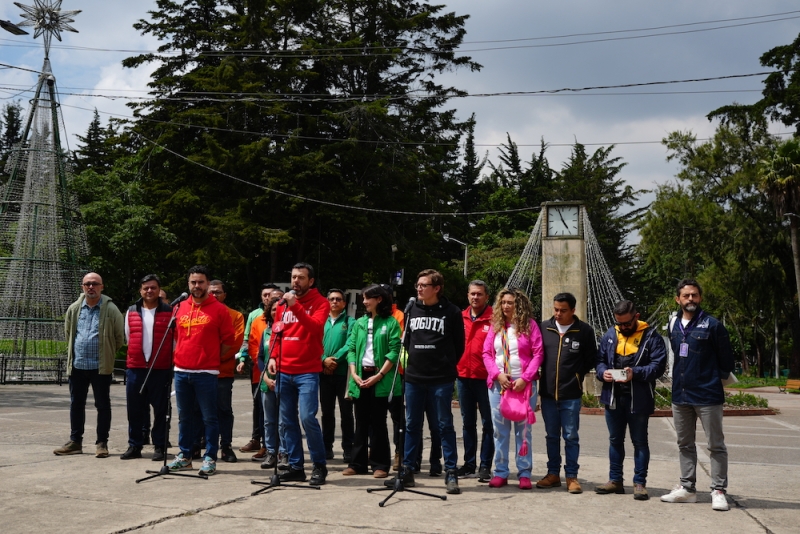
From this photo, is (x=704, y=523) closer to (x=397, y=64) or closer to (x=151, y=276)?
(x=151, y=276)

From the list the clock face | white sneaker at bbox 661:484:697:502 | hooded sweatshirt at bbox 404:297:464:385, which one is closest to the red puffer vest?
hooded sweatshirt at bbox 404:297:464:385

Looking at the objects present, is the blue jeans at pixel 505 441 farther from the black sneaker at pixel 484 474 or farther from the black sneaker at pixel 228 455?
the black sneaker at pixel 228 455

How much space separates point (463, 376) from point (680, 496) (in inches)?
94.5

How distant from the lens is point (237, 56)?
33875 millimetres

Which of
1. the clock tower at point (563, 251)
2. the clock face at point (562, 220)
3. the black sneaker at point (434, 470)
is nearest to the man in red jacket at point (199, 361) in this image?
the black sneaker at point (434, 470)

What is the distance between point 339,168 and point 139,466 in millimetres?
25585

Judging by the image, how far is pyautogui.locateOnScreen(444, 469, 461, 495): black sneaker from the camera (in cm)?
725

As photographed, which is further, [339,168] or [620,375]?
[339,168]

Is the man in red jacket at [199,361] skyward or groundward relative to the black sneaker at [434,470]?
skyward

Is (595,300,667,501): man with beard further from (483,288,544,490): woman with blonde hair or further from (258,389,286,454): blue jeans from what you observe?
(258,389,286,454): blue jeans

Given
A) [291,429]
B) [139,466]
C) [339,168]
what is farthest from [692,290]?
[339,168]

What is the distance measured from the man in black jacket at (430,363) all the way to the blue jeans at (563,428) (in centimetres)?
92

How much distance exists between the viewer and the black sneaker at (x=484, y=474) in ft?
26.5

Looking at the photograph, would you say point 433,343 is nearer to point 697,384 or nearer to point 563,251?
point 697,384
